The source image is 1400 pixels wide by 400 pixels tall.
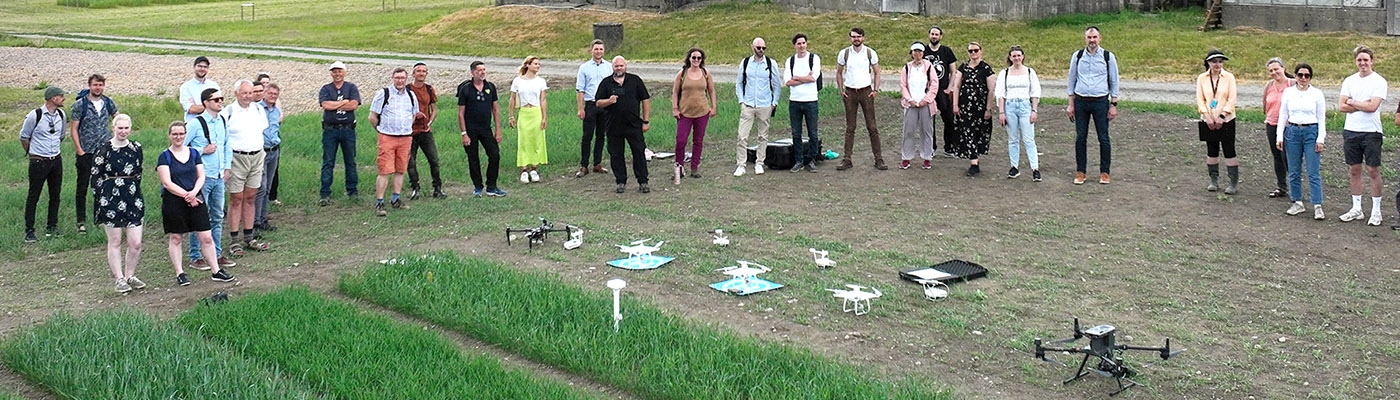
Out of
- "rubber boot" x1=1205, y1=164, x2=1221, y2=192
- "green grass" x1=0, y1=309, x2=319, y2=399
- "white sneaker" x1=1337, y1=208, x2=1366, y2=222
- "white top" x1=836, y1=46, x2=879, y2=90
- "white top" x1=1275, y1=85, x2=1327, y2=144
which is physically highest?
"white top" x1=836, y1=46, x2=879, y2=90

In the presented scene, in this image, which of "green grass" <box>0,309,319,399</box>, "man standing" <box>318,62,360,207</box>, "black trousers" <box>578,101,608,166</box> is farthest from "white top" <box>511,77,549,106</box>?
"green grass" <box>0,309,319,399</box>

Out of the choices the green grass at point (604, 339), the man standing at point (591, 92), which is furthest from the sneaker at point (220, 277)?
the man standing at point (591, 92)

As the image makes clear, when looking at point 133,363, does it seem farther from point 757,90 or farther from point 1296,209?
point 1296,209

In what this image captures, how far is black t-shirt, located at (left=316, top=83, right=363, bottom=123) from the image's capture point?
14.9 metres

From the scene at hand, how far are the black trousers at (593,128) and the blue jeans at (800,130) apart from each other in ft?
7.50

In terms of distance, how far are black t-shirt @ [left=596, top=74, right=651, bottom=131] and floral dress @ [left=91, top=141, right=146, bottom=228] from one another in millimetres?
5960

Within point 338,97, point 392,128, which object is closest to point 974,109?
point 392,128

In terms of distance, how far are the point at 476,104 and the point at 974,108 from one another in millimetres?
5871

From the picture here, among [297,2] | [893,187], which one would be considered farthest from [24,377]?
[297,2]

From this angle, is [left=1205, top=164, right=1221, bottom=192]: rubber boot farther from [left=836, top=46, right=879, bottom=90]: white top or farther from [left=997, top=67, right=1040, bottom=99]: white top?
[left=836, top=46, right=879, bottom=90]: white top

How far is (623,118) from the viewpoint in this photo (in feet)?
51.5

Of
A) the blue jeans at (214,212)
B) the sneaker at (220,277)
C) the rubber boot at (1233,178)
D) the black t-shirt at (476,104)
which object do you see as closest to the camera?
the sneaker at (220,277)

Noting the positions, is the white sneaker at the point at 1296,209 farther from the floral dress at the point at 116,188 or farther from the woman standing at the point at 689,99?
the floral dress at the point at 116,188

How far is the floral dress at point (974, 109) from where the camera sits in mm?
16156
